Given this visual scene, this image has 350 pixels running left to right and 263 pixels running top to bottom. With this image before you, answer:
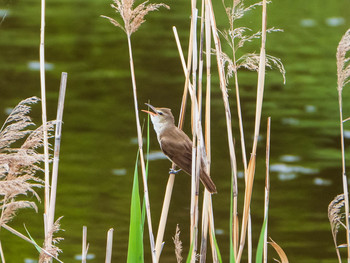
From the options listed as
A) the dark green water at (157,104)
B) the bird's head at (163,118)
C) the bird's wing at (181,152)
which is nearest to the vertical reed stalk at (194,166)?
the bird's wing at (181,152)

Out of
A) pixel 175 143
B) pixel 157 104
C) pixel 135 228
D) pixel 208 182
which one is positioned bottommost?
pixel 135 228

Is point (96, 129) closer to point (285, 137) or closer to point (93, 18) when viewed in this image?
point (285, 137)

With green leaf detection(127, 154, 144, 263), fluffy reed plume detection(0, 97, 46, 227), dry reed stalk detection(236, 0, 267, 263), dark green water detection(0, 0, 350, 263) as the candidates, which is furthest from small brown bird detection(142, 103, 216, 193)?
dark green water detection(0, 0, 350, 263)

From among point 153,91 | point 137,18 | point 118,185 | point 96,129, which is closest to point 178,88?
point 153,91

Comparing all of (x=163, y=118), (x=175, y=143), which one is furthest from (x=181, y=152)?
(x=163, y=118)

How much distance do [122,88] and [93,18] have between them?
6.15 feet

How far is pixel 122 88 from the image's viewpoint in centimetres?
670

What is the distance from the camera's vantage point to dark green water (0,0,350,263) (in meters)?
5.13

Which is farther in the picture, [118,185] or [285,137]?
[285,137]

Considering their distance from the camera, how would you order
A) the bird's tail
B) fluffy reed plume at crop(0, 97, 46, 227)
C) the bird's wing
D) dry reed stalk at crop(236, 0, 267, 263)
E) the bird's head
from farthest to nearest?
the bird's head → the bird's wing → the bird's tail → dry reed stalk at crop(236, 0, 267, 263) → fluffy reed plume at crop(0, 97, 46, 227)

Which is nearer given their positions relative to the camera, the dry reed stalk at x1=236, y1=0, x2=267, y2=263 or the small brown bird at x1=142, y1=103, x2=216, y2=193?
the dry reed stalk at x1=236, y1=0, x2=267, y2=263

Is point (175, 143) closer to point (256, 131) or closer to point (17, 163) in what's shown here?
point (256, 131)

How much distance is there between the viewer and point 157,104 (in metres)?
6.16

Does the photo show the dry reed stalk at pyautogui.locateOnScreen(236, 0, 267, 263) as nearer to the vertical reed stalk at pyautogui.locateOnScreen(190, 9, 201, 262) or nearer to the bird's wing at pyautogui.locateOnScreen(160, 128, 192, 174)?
the vertical reed stalk at pyautogui.locateOnScreen(190, 9, 201, 262)
